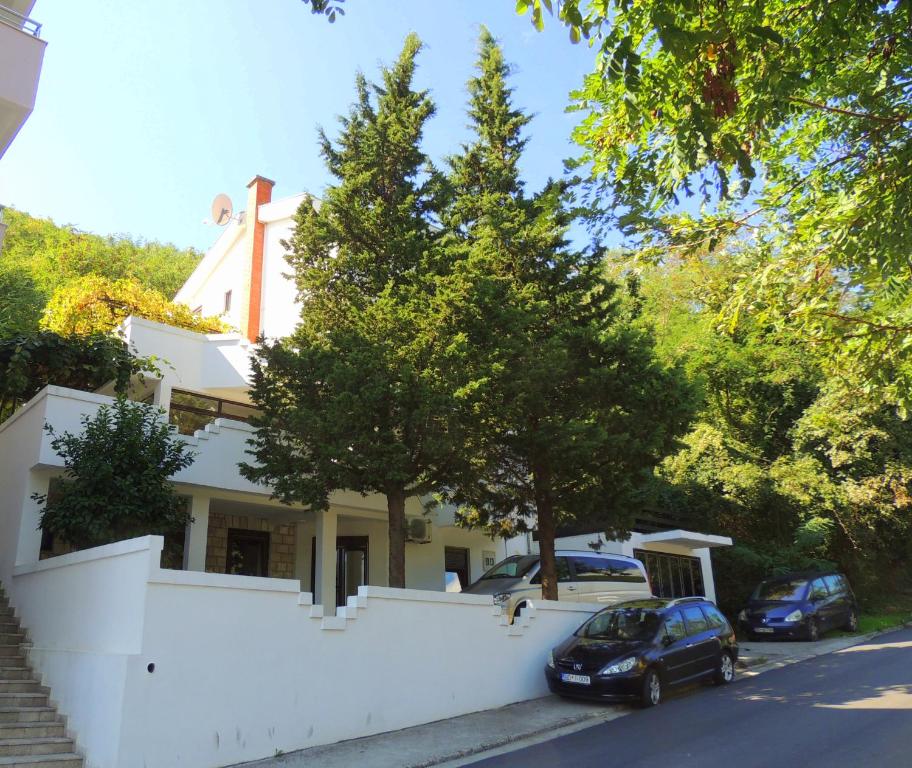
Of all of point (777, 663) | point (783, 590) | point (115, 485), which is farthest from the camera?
point (783, 590)

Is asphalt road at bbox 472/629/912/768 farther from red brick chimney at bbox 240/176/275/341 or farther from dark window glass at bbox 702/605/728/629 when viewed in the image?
red brick chimney at bbox 240/176/275/341

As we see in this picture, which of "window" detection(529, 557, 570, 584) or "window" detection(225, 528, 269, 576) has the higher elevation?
"window" detection(225, 528, 269, 576)

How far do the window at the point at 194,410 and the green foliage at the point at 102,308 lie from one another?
2.82m

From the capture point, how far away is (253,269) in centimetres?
2317

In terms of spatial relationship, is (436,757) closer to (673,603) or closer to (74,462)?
(673,603)

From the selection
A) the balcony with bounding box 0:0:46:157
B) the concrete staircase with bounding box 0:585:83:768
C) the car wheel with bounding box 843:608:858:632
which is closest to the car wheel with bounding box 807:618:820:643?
the car wheel with bounding box 843:608:858:632

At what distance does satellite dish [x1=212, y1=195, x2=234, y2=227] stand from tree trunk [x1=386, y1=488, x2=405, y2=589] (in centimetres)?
1856

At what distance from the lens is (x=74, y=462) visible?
35.8 feet

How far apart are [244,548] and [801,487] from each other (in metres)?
17.9

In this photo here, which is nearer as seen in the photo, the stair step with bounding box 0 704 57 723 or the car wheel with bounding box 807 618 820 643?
the stair step with bounding box 0 704 57 723

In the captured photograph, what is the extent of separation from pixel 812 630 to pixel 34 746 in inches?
681

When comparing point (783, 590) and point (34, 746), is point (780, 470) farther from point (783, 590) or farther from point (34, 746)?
point (34, 746)

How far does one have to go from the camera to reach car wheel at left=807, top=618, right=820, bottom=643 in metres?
18.1

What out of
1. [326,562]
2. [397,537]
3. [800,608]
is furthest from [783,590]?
[326,562]
